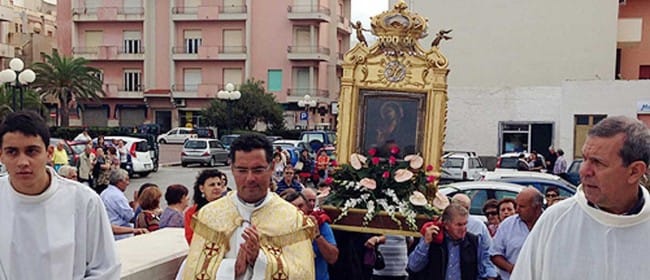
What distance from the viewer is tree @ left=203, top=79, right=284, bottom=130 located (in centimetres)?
3934

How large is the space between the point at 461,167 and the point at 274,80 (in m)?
29.2

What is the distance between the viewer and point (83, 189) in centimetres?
317

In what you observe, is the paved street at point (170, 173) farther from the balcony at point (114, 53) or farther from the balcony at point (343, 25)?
the balcony at point (343, 25)

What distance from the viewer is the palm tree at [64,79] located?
1575 inches

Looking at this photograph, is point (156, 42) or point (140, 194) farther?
point (156, 42)

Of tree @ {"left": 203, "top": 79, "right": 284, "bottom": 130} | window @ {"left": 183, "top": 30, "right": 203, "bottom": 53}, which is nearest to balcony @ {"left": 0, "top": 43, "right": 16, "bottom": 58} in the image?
window @ {"left": 183, "top": 30, "right": 203, "bottom": 53}

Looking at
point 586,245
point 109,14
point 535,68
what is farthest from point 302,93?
point 586,245

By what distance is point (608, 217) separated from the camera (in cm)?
282

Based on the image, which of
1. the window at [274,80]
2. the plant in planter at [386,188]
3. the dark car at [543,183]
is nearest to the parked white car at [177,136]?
the window at [274,80]

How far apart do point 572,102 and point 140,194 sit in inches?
801

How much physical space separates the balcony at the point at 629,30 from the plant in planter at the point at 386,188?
25.2 metres

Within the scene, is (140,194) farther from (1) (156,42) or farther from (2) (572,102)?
(1) (156,42)

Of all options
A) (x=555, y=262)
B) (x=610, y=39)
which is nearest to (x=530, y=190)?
(x=555, y=262)

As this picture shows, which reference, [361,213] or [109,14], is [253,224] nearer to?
[361,213]
